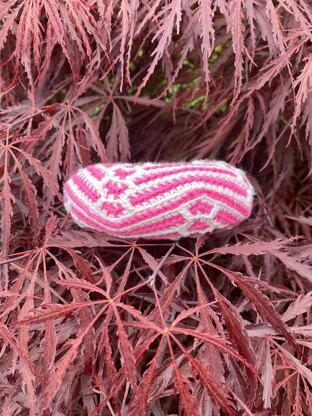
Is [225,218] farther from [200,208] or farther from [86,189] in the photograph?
[86,189]

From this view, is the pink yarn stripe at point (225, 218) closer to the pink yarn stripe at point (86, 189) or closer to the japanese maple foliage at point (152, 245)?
the japanese maple foliage at point (152, 245)

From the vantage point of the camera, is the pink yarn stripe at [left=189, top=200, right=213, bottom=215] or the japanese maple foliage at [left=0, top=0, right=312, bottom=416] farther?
the pink yarn stripe at [left=189, top=200, right=213, bottom=215]

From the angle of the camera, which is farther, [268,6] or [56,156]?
[56,156]

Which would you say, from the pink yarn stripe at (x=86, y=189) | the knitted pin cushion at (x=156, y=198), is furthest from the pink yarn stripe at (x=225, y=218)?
the pink yarn stripe at (x=86, y=189)

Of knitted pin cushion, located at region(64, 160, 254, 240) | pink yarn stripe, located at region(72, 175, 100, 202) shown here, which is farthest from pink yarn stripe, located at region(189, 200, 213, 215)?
pink yarn stripe, located at region(72, 175, 100, 202)

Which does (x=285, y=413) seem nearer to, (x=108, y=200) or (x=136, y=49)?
(x=108, y=200)

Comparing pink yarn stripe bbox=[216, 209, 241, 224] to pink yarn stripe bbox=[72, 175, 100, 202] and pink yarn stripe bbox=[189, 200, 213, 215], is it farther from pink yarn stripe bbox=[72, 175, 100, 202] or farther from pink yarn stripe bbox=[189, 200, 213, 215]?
pink yarn stripe bbox=[72, 175, 100, 202]

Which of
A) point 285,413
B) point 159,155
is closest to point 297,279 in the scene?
point 285,413
